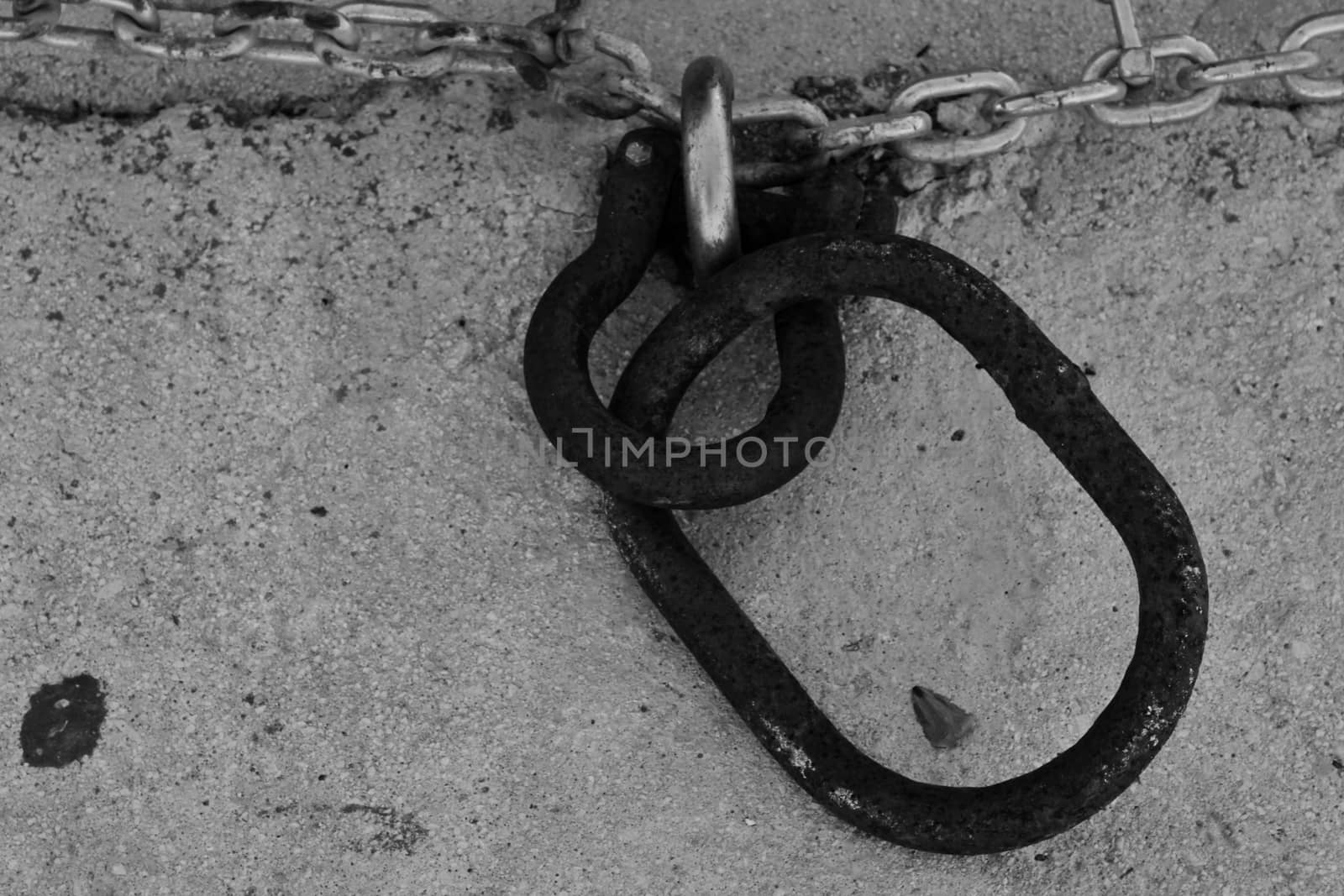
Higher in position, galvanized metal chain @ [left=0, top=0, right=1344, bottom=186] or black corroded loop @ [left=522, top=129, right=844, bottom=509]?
galvanized metal chain @ [left=0, top=0, right=1344, bottom=186]

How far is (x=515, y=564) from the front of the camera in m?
1.29

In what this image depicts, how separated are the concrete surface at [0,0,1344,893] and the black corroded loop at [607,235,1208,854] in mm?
102

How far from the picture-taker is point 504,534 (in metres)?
1.29

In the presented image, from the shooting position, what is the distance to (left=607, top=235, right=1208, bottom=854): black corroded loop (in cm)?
110

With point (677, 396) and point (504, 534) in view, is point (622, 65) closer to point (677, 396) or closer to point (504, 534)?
point (677, 396)

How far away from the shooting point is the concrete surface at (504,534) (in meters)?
1.27

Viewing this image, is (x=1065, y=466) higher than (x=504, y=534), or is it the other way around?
(x=1065, y=466)

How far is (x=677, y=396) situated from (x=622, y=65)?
38 cm

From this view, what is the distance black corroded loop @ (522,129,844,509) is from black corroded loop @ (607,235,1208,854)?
6cm

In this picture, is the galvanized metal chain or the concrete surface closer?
the galvanized metal chain


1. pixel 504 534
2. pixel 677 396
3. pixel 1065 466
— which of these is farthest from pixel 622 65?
pixel 1065 466

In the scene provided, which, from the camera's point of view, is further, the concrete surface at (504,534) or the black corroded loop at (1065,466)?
the concrete surface at (504,534)

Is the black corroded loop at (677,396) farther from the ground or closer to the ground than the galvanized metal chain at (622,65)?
closer to the ground

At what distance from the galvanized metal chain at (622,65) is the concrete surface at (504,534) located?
0.14m
